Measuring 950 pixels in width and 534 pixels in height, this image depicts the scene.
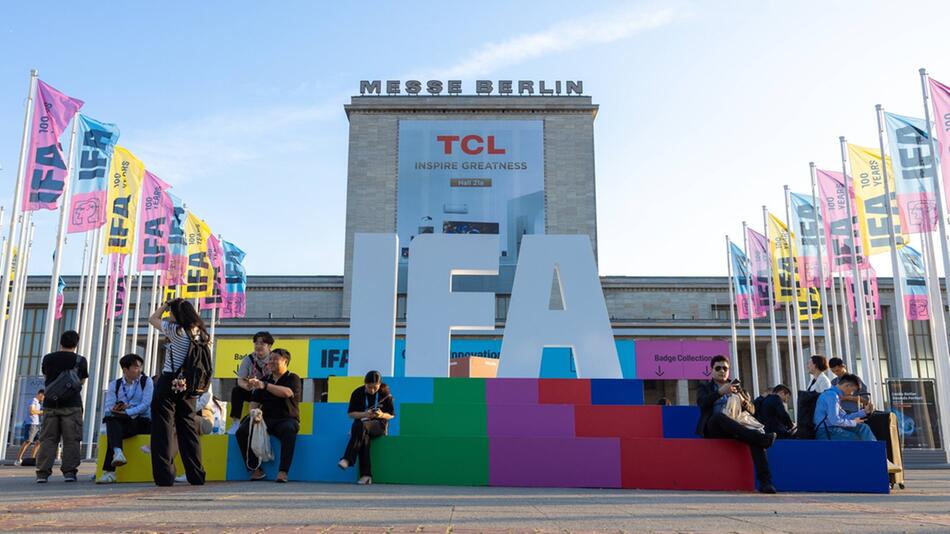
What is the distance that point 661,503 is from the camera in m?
7.38

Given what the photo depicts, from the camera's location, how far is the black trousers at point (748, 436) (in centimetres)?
911

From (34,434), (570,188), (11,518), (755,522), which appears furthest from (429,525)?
(570,188)

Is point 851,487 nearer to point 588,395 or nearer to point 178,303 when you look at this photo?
point 588,395

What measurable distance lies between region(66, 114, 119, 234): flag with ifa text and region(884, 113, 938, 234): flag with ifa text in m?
20.5

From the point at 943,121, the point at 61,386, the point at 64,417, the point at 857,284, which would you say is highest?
the point at 943,121

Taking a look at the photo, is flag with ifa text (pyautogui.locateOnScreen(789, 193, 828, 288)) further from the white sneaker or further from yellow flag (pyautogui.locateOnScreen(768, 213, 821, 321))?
the white sneaker

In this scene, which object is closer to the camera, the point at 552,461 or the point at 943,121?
the point at 552,461

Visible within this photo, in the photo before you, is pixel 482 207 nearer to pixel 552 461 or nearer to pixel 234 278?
pixel 234 278

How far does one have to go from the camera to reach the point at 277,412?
968cm

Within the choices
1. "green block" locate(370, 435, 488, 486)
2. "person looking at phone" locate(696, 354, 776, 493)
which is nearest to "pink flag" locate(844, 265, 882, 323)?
"person looking at phone" locate(696, 354, 776, 493)

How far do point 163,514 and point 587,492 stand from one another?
15.5 ft

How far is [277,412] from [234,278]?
26559 millimetres

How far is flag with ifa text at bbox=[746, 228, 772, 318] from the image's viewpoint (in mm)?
32781

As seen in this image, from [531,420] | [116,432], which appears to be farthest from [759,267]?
[116,432]
